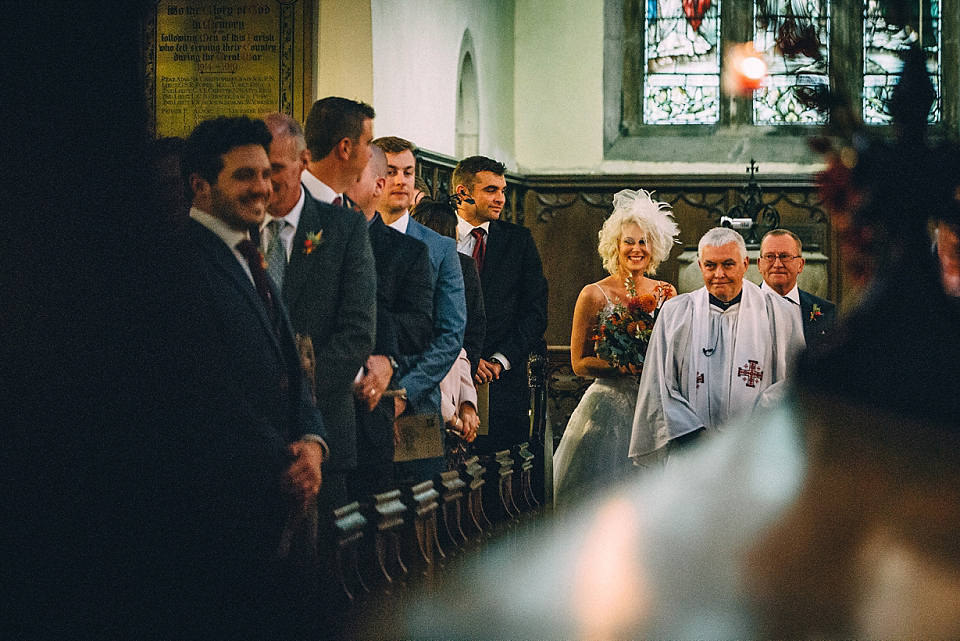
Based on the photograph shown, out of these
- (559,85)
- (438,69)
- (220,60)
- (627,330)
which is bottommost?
(627,330)

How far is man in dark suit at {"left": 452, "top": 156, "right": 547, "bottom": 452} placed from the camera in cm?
534

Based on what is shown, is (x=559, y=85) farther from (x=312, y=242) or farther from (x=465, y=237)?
(x=312, y=242)

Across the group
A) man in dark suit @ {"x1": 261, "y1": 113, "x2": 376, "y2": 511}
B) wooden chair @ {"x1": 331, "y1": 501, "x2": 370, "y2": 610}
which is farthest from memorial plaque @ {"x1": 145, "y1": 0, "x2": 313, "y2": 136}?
Answer: wooden chair @ {"x1": 331, "y1": 501, "x2": 370, "y2": 610}

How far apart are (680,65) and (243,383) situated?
9.15 metres

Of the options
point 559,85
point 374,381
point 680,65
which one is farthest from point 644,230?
point 680,65

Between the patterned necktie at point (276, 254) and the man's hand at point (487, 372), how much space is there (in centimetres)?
190

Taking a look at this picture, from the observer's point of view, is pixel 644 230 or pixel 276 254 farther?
pixel 644 230

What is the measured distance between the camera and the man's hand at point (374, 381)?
3582mm

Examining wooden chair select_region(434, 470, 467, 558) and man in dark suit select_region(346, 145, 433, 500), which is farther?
man in dark suit select_region(346, 145, 433, 500)

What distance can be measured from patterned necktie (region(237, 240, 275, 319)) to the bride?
8.92ft

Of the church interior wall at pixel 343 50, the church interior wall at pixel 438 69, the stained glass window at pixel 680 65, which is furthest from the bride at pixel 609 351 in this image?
the stained glass window at pixel 680 65

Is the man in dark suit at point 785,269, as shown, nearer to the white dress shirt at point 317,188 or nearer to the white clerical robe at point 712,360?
the white clerical robe at point 712,360

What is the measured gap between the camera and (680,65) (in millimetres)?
11391

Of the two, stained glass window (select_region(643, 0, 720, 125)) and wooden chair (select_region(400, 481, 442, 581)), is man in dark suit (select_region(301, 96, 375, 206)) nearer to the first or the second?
wooden chair (select_region(400, 481, 442, 581))
